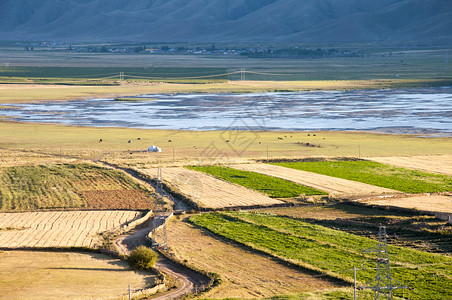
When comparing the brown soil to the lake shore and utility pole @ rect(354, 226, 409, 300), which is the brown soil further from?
the lake shore

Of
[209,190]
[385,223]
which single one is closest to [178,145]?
[209,190]

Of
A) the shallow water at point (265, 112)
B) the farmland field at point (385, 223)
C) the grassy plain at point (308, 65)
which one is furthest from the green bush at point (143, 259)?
the grassy plain at point (308, 65)

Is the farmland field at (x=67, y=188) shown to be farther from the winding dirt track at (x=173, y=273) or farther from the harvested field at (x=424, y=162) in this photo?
the harvested field at (x=424, y=162)

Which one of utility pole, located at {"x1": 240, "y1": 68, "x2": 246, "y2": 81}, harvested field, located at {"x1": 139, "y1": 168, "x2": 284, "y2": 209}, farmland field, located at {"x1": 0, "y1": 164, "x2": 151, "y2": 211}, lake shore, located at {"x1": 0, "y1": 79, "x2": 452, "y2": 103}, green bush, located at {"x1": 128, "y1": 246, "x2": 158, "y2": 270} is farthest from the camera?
utility pole, located at {"x1": 240, "y1": 68, "x2": 246, "y2": 81}

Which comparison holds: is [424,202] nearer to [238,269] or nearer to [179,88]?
[238,269]

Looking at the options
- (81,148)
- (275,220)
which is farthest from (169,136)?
(275,220)

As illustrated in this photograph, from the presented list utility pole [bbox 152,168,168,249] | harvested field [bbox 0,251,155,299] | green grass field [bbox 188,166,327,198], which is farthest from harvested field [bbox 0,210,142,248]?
green grass field [bbox 188,166,327,198]

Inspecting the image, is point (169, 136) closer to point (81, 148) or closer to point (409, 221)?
point (81, 148)
